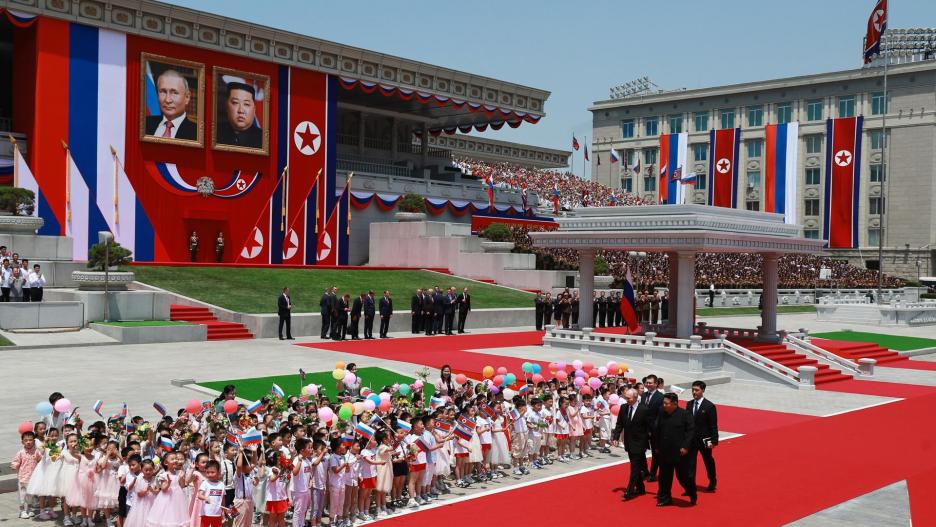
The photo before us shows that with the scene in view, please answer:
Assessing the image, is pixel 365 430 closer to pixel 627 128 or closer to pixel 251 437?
pixel 251 437

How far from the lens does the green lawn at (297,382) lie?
19.5 m

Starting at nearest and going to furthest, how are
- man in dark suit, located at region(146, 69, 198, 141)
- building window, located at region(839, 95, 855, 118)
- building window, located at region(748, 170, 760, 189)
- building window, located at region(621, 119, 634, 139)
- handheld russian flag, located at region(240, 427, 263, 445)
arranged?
handheld russian flag, located at region(240, 427, 263, 445) → man in dark suit, located at region(146, 69, 198, 141) → building window, located at region(839, 95, 855, 118) → building window, located at region(748, 170, 760, 189) → building window, located at region(621, 119, 634, 139)

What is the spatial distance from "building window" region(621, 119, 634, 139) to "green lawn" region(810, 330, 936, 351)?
196 feet

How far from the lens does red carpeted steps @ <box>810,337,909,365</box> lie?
105 feet

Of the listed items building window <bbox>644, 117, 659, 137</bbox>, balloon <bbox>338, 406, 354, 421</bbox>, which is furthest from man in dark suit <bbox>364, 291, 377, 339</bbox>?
building window <bbox>644, 117, 659, 137</bbox>

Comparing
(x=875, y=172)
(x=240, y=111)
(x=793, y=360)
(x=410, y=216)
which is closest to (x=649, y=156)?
(x=875, y=172)

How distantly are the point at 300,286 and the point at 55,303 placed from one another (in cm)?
1172

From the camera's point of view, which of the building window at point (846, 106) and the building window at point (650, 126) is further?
the building window at point (650, 126)

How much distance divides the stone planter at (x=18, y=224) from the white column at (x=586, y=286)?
1956 centimetres

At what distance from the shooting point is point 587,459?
16.1 m

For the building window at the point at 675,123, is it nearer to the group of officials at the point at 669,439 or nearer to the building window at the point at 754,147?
the building window at the point at 754,147

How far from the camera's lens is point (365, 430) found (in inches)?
475

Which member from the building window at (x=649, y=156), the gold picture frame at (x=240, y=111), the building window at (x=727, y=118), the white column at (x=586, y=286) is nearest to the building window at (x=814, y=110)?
the building window at (x=727, y=118)

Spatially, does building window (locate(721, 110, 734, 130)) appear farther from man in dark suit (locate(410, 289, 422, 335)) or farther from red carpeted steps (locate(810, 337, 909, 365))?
man in dark suit (locate(410, 289, 422, 335))
